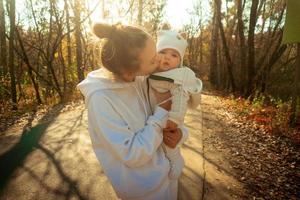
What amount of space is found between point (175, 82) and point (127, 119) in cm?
52

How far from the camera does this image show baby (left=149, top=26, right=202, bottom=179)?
7.39ft

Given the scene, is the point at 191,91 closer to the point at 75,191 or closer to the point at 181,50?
the point at 181,50

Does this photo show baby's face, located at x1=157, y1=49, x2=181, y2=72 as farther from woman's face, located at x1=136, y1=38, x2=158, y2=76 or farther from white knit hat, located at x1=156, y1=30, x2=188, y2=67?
woman's face, located at x1=136, y1=38, x2=158, y2=76

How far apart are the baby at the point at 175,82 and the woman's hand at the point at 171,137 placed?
0.04 metres

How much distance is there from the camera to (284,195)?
195 inches

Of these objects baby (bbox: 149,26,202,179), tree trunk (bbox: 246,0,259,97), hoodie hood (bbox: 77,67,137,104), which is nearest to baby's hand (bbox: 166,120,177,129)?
baby (bbox: 149,26,202,179)

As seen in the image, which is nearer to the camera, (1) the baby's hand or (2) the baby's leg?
(1) the baby's hand

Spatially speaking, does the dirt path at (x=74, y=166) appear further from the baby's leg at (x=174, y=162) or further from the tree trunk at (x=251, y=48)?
the tree trunk at (x=251, y=48)

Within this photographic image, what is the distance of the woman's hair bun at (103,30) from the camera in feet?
6.40

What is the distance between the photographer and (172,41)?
8.30 feet

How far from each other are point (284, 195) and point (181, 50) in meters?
3.36

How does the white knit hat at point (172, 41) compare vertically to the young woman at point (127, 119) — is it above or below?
above

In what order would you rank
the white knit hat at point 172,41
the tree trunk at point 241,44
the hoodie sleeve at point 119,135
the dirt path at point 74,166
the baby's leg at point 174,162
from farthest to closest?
1. the tree trunk at point 241,44
2. the dirt path at point 74,166
3. the white knit hat at point 172,41
4. the baby's leg at point 174,162
5. the hoodie sleeve at point 119,135

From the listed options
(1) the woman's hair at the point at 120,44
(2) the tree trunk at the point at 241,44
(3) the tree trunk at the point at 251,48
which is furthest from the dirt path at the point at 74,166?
(2) the tree trunk at the point at 241,44
